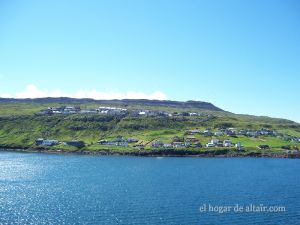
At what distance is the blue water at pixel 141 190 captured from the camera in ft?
232

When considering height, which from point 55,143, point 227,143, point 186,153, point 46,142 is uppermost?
point 227,143

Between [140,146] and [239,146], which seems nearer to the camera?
[140,146]

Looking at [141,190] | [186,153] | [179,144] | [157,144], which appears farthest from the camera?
[179,144]

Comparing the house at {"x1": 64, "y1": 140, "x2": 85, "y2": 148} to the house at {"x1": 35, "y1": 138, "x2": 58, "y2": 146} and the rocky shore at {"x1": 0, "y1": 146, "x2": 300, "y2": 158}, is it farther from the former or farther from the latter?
the rocky shore at {"x1": 0, "y1": 146, "x2": 300, "y2": 158}

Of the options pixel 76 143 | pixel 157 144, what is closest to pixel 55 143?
pixel 76 143

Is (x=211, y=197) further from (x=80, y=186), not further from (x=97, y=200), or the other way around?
(x=80, y=186)

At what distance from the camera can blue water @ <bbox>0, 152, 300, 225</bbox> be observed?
70.7 m

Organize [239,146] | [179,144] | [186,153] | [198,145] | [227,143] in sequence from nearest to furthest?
[186,153], [239,146], [198,145], [179,144], [227,143]

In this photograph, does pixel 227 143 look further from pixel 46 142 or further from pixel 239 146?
pixel 46 142

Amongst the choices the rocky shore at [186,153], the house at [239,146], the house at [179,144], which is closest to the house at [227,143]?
the house at [239,146]

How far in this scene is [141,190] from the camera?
310 feet

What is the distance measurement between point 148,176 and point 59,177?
27231 mm

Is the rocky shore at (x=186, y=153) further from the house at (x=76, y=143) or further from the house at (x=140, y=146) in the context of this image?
the house at (x=76, y=143)

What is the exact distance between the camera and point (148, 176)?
383ft
